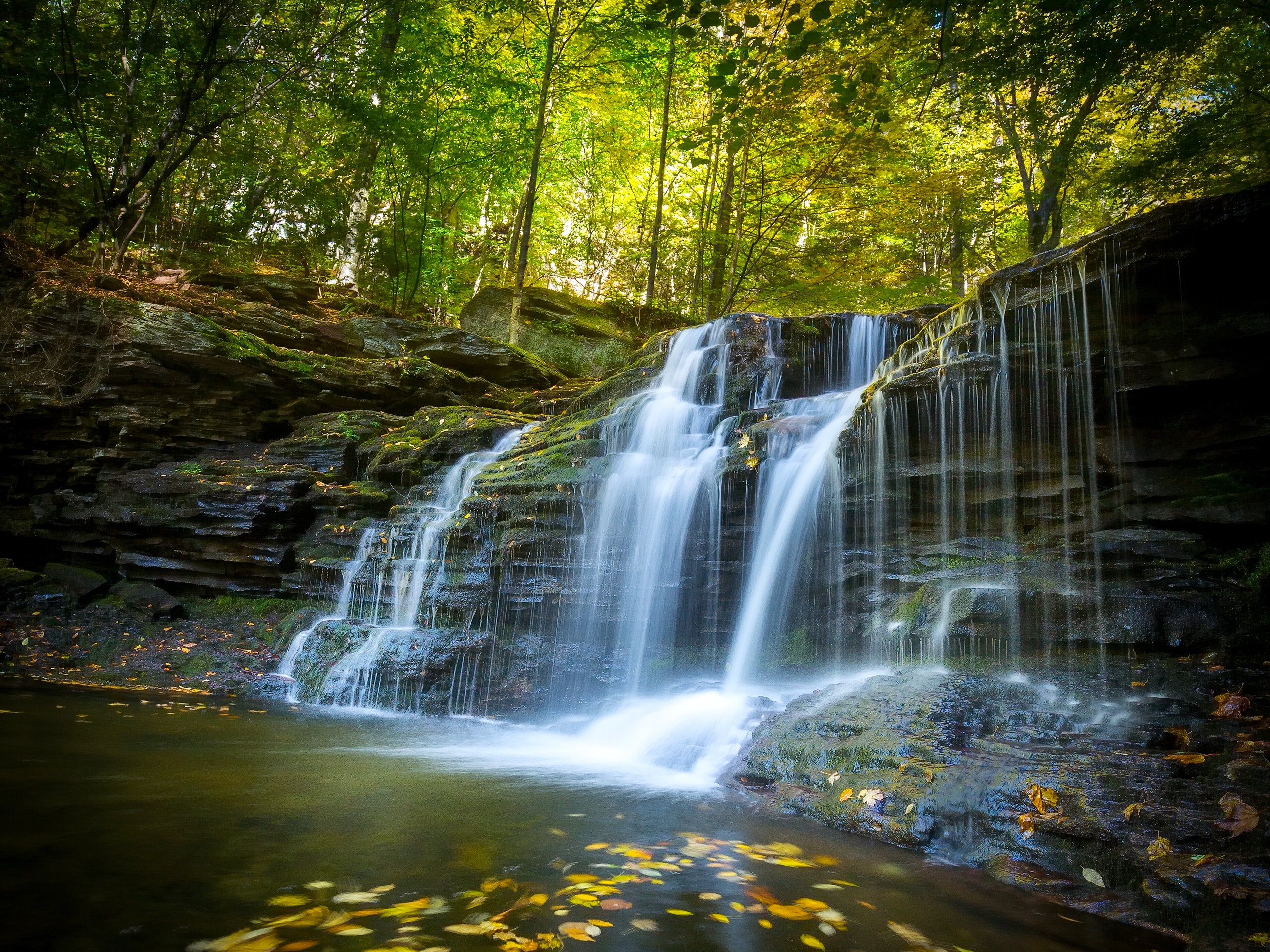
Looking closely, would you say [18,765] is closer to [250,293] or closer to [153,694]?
[153,694]

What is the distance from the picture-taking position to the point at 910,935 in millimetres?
3127

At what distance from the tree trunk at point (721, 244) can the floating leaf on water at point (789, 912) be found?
15.0 metres

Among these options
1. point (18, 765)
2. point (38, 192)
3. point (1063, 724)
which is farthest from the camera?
A: point (38, 192)

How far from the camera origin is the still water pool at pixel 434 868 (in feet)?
9.37

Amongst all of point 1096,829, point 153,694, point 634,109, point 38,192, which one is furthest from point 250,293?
point 1096,829

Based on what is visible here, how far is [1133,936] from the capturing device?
10.8 ft

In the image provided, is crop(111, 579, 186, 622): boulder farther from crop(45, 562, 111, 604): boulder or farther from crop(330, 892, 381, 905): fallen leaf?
crop(330, 892, 381, 905): fallen leaf

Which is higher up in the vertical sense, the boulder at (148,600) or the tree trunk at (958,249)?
the tree trunk at (958,249)

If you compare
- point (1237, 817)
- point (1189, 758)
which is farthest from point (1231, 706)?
point (1237, 817)

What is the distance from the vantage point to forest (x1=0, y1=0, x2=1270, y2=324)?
8.38 meters

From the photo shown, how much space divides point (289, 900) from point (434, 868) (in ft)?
2.45

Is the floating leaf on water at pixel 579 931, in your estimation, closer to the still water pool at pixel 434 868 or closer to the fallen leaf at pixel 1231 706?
the still water pool at pixel 434 868

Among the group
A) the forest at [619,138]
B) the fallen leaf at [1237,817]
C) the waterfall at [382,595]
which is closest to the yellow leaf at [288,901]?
the fallen leaf at [1237,817]

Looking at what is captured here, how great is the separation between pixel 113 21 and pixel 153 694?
10755mm
